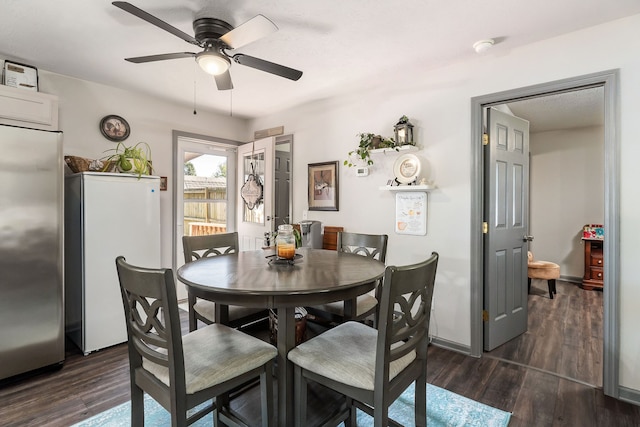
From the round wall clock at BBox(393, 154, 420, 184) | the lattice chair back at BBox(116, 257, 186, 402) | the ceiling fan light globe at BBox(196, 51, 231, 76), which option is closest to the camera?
the lattice chair back at BBox(116, 257, 186, 402)

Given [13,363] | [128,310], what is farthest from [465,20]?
[13,363]

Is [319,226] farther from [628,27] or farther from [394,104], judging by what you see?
[628,27]

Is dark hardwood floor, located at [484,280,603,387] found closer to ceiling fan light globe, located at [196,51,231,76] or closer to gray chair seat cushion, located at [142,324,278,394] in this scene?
gray chair seat cushion, located at [142,324,278,394]

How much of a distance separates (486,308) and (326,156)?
7.43ft

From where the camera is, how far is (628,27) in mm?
2061

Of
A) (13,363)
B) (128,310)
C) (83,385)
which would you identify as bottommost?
(83,385)

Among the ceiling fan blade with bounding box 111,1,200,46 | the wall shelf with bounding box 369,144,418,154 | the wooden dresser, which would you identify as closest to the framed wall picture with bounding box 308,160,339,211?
the wall shelf with bounding box 369,144,418,154

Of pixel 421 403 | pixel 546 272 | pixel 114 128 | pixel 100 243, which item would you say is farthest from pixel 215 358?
pixel 546 272

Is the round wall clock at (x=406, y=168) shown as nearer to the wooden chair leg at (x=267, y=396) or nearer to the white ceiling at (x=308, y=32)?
the white ceiling at (x=308, y=32)

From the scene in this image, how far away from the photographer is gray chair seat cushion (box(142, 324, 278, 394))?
1.33 metres

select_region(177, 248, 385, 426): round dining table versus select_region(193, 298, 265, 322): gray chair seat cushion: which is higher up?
select_region(177, 248, 385, 426): round dining table

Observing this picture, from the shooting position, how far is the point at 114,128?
3.41m

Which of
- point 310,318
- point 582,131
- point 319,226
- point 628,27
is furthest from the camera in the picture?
point 582,131

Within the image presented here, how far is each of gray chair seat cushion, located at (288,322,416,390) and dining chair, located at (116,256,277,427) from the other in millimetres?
194
